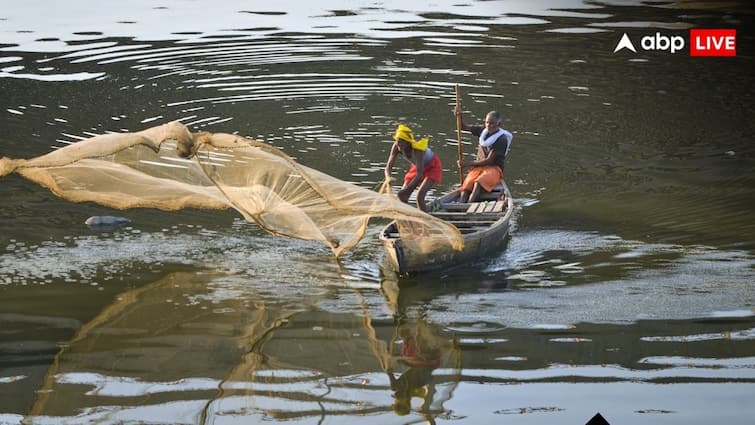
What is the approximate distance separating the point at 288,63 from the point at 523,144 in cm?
686

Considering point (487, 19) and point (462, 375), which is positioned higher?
point (487, 19)

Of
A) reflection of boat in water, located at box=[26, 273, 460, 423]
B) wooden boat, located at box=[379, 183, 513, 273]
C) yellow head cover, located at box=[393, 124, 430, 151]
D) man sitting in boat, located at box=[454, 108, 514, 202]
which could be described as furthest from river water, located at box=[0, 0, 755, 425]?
yellow head cover, located at box=[393, 124, 430, 151]

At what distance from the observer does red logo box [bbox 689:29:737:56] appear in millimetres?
23328

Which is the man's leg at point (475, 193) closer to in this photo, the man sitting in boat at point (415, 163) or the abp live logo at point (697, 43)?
the man sitting in boat at point (415, 163)

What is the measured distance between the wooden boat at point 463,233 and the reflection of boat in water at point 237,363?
53 cm

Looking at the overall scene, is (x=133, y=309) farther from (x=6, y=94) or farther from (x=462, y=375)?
(x=6, y=94)

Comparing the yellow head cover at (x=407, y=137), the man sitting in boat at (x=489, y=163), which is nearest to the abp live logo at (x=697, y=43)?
the man sitting in boat at (x=489, y=163)

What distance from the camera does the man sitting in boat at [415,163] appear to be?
1159cm

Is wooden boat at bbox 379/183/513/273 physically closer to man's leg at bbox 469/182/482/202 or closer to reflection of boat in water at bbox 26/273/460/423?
man's leg at bbox 469/182/482/202

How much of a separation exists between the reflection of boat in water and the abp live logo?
1470 cm

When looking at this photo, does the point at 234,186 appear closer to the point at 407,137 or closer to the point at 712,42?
the point at 407,137

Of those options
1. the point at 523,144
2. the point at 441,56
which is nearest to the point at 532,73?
the point at 441,56

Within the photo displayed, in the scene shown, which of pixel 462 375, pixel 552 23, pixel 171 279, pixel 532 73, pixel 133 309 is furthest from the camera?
pixel 552 23

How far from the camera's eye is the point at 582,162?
51.4 feet
